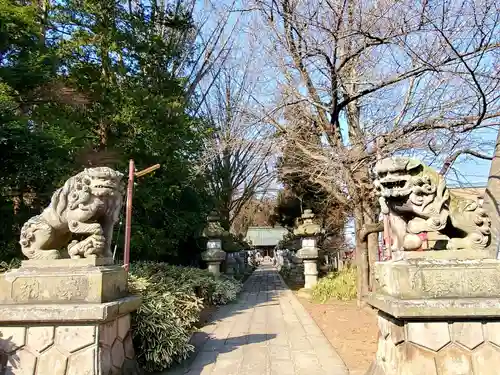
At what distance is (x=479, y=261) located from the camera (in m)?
3.35

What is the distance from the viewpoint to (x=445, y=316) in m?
3.20

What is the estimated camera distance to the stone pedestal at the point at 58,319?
3.36 meters

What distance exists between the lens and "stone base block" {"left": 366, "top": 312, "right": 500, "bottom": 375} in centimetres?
319

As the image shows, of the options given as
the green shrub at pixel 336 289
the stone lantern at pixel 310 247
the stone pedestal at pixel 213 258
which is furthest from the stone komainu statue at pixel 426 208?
the stone lantern at pixel 310 247

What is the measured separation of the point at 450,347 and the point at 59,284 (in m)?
3.33

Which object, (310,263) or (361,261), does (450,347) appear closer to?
(361,261)

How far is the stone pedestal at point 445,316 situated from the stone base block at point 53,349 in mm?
2484

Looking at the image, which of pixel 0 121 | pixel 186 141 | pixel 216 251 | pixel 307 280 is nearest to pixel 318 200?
pixel 307 280

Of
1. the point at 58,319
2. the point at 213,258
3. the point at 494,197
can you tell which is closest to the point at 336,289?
the point at 213,258

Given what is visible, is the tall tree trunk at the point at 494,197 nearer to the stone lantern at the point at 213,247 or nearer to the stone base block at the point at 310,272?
the stone base block at the point at 310,272

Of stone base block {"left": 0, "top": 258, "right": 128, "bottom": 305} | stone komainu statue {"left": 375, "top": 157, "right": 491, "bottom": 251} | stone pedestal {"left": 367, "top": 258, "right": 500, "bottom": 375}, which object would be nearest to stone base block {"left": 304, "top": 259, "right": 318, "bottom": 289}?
stone komainu statue {"left": 375, "top": 157, "right": 491, "bottom": 251}

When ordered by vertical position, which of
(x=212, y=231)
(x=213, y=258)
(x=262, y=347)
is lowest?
(x=262, y=347)

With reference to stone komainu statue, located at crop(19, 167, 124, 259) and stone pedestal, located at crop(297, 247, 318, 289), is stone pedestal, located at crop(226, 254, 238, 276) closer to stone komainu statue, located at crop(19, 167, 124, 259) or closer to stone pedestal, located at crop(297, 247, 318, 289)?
stone pedestal, located at crop(297, 247, 318, 289)

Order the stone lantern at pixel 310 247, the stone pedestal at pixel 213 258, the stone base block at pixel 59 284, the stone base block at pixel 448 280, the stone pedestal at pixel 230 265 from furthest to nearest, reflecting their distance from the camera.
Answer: the stone pedestal at pixel 230 265 < the stone lantern at pixel 310 247 < the stone pedestal at pixel 213 258 < the stone base block at pixel 59 284 < the stone base block at pixel 448 280
